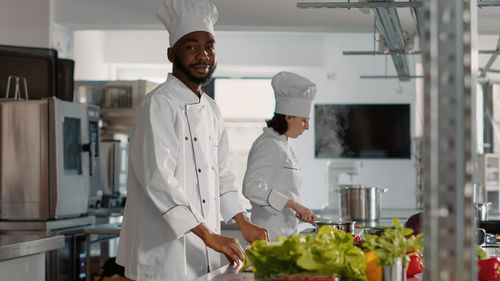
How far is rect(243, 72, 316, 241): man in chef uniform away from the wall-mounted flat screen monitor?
5.24 m

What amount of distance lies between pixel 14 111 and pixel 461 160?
3639 mm

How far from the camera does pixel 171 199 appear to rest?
2.12m

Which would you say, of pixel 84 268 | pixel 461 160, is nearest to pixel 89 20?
pixel 84 268

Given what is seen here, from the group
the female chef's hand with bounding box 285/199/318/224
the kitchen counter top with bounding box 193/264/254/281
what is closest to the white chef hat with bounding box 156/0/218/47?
the kitchen counter top with bounding box 193/264/254/281

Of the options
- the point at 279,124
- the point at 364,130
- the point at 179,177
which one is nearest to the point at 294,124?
the point at 279,124

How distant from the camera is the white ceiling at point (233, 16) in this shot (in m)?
5.39

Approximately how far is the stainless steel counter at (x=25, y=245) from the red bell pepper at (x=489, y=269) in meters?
1.63

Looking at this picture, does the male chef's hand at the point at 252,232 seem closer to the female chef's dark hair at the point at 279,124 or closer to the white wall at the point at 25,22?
the female chef's dark hair at the point at 279,124

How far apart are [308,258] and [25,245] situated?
1655 mm

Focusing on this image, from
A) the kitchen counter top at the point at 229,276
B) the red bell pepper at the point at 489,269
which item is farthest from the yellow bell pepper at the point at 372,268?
the kitchen counter top at the point at 229,276

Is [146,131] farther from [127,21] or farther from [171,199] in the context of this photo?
[127,21]

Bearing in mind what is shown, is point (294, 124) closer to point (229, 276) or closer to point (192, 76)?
point (192, 76)

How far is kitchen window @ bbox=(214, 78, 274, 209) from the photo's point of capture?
31.2 ft

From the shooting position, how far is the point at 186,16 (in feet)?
7.97
